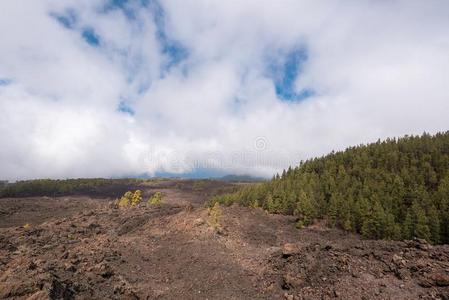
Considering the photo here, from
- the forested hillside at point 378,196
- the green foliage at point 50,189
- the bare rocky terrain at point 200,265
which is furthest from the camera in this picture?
the green foliage at point 50,189

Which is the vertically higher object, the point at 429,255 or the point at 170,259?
the point at 429,255

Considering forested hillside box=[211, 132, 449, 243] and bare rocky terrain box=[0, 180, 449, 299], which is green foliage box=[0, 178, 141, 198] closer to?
forested hillside box=[211, 132, 449, 243]

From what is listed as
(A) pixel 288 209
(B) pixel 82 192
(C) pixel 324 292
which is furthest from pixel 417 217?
(B) pixel 82 192

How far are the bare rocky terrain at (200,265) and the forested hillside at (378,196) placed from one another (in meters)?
17.7

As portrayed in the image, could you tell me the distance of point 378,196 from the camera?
55562 mm

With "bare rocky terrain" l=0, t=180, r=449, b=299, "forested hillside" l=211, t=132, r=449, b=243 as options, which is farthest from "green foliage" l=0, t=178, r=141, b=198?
"bare rocky terrain" l=0, t=180, r=449, b=299

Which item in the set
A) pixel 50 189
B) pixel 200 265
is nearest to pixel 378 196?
pixel 200 265

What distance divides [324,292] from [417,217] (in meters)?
33.3

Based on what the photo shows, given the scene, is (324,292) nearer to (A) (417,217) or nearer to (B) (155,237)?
(B) (155,237)

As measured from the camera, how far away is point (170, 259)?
25.2m

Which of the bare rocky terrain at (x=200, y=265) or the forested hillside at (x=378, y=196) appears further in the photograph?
the forested hillside at (x=378, y=196)

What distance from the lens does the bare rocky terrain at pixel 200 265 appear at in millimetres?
15477

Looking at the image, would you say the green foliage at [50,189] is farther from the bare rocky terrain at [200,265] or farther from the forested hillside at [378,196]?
the bare rocky terrain at [200,265]

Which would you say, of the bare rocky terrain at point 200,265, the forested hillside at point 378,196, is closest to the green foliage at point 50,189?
the forested hillside at point 378,196
